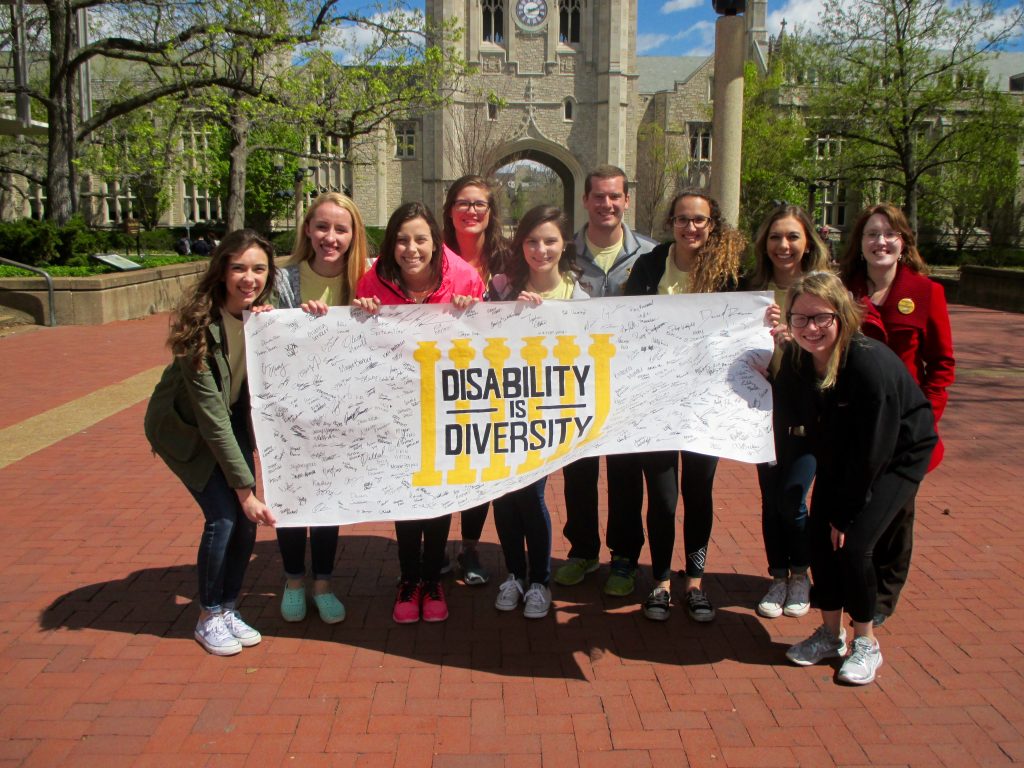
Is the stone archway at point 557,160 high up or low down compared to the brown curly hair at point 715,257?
up

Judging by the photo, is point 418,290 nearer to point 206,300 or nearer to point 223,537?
point 206,300

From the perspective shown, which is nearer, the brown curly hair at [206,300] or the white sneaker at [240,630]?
the brown curly hair at [206,300]

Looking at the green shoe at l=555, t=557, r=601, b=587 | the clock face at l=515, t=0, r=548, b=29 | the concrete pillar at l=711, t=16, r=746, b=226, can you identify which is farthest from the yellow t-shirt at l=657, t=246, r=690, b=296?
the clock face at l=515, t=0, r=548, b=29

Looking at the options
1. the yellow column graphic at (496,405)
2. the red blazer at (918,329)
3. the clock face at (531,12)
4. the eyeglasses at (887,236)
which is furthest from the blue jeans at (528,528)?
the clock face at (531,12)

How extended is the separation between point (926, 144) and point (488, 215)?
95.0 ft

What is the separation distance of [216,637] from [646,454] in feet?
6.86

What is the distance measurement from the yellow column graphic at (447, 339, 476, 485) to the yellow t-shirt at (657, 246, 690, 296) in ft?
3.17

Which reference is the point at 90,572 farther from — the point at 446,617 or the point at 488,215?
the point at 488,215

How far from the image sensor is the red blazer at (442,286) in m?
3.99

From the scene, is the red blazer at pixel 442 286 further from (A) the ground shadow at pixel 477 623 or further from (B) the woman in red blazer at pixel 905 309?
(B) the woman in red blazer at pixel 905 309

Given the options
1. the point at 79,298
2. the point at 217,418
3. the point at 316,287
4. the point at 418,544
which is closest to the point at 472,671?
the point at 418,544

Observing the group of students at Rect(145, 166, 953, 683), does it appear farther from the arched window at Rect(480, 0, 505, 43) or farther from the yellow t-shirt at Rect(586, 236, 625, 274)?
the arched window at Rect(480, 0, 505, 43)

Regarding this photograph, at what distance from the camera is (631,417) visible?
3.95 meters

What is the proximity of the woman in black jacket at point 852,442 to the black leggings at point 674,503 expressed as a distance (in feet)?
1.84
